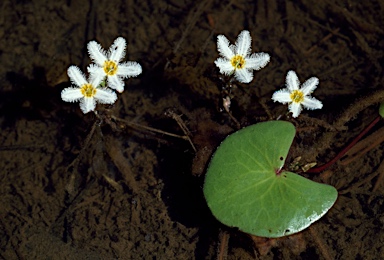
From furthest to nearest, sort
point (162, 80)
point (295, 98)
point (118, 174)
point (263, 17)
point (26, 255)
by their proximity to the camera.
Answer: point (263, 17) → point (162, 80) → point (118, 174) → point (26, 255) → point (295, 98)

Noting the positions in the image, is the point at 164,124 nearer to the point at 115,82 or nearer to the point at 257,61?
the point at 115,82

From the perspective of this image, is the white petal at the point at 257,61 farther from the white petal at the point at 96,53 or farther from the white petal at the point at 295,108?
the white petal at the point at 96,53

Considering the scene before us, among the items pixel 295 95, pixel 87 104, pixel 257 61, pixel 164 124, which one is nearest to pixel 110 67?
pixel 87 104

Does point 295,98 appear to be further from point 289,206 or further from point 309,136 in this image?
point 289,206

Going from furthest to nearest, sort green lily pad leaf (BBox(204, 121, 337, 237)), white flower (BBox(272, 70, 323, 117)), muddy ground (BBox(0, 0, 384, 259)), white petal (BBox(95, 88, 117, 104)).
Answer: muddy ground (BBox(0, 0, 384, 259)) → white flower (BBox(272, 70, 323, 117)) → white petal (BBox(95, 88, 117, 104)) → green lily pad leaf (BBox(204, 121, 337, 237))

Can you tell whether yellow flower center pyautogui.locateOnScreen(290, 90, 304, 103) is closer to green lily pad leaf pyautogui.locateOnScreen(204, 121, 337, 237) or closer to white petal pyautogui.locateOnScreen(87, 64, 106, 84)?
green lily pad leaf pyautogui.locateOnScreen(204, 121, 337, 237)

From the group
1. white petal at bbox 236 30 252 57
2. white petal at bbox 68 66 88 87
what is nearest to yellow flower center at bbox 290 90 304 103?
white petal at bbox 236 30 252 57

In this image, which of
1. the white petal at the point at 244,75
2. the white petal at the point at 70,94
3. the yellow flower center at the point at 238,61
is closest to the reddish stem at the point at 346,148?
the white petal at the point at 244,75

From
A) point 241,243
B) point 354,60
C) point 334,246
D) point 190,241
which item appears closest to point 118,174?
point 190,241
